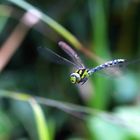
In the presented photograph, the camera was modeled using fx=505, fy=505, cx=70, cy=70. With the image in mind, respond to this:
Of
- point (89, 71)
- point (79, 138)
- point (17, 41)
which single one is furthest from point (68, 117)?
point (89, 71)

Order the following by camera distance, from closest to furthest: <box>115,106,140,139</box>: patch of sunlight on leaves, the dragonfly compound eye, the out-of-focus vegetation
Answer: the dragonfly compound eye → <box>115,106,140,139</box>: patch of sunlight on leaves → the out-of-focus vegetation

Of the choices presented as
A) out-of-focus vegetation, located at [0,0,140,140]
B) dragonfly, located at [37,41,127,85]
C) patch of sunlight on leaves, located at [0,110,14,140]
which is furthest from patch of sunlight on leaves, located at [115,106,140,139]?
dragonfly, located at [37,41,127,85]

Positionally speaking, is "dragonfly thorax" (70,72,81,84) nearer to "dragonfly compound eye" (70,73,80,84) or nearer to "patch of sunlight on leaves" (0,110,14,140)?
"dragonfly compound eye" (70,73,80,84)

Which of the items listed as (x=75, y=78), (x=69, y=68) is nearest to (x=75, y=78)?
(x=75, y=78)

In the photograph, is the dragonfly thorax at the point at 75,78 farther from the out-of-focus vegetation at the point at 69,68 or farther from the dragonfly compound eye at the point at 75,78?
the out-of-focus vegetation at the point at 69,68

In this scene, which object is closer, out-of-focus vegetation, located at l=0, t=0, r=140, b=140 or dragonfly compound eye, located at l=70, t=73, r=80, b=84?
dragonfly compound eye, located at l=70, t=73, r=80, b=84

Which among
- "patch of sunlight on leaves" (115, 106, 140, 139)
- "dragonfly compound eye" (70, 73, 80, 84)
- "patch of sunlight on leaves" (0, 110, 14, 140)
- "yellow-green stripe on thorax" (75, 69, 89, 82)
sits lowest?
"dragonfly compound eye" (70, 73, 80, 84)

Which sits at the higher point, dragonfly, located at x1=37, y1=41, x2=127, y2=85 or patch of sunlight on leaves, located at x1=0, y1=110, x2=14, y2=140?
patch of sunlight on leaves, located at x1=0, y1=110, x2=14, y2=140

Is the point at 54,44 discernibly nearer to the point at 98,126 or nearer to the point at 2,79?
the point at 2,79

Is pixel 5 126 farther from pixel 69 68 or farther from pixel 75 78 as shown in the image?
pixel 75 78

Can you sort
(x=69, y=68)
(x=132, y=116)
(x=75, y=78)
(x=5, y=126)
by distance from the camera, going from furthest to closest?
(x=69, y=68), (x=5, y=126), (x=132, y=116), (x=75, y=78)

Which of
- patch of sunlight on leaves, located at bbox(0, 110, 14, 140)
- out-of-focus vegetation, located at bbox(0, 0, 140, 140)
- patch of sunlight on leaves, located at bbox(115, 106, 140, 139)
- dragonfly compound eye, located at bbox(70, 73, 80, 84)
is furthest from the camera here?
out-of-focus vegetation, located at bbox(0, 0, 140, 140)
